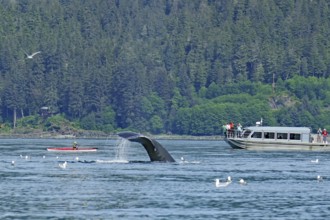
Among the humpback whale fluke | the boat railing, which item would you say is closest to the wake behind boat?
the boat railing

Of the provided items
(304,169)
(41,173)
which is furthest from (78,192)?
(304,169)

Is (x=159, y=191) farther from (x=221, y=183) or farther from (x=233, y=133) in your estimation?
(x=233, y=133)

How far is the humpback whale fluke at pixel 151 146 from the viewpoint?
328 feet

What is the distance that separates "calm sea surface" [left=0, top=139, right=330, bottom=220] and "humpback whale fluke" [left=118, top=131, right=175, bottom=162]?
83 cm

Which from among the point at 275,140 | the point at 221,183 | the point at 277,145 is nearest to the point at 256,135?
the point at 275,140

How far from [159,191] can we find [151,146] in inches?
862

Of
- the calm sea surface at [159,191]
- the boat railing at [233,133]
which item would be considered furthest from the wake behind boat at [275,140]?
the calm sea surface at [159,191]

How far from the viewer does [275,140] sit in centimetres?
17400

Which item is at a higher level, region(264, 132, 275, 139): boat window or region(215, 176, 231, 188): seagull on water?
region(264, 132, 275, 139): boat window

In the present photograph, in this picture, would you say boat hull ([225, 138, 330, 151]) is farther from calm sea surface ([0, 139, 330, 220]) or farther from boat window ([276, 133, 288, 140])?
calm sea surface ([0, 139, 330, 220])

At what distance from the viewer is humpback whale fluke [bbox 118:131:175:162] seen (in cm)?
10002

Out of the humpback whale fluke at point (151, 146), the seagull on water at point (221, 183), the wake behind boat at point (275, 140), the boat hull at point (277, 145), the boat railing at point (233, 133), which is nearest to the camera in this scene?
the seagull on water at point (221, 183)

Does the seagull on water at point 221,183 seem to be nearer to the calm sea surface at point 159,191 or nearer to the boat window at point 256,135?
the calm sea surface at point 159,191

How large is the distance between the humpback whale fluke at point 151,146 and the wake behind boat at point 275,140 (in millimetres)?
60963
